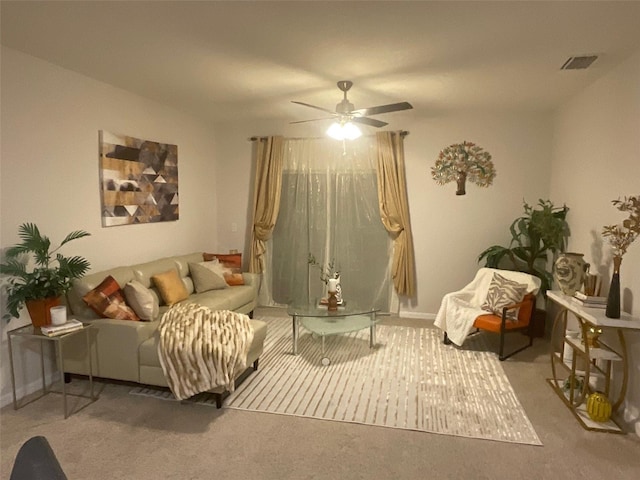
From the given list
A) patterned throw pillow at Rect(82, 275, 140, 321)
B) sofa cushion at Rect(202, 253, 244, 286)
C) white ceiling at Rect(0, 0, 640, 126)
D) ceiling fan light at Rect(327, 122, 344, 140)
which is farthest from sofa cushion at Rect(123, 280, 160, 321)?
ceiling fan light at Rect(327, 122, 344, 140)

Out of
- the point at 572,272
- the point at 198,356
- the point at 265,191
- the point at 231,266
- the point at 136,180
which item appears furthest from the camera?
the point at 265,191

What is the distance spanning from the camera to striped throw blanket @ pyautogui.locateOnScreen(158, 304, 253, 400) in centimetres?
290

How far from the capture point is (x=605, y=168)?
133 inches

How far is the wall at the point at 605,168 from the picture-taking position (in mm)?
2871

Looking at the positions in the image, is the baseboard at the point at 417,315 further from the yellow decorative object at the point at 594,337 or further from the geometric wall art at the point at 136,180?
the geometric wall art at the point at 136,180

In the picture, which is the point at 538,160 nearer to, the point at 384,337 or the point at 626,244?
the point at 626,244

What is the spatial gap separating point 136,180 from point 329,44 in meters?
2.68

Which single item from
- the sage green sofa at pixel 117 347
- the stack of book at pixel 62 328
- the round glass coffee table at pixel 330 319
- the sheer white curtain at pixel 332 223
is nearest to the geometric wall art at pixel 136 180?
the sage green sofa at pixel 117 347

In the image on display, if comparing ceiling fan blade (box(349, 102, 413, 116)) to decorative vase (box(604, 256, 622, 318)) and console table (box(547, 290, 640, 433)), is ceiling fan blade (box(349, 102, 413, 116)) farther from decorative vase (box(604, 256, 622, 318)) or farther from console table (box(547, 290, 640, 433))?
console table (box(547, 290, 640, 433))

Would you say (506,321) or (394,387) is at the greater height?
(506,321)

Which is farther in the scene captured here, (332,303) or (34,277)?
(332,303)

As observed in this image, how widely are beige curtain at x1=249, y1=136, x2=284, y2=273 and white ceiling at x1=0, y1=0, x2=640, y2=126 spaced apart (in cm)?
143

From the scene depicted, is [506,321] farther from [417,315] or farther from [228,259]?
[228,259]

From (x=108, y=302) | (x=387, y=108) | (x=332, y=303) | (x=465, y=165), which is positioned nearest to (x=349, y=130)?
(x=387, y=108)
